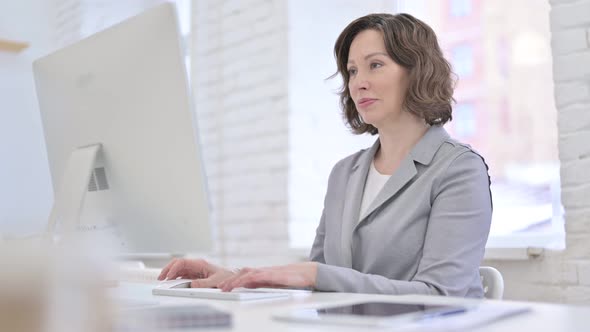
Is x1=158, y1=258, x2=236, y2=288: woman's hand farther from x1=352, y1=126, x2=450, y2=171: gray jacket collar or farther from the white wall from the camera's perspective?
x1=352, y1=126, x2=450, y2=171: gray jacket collar

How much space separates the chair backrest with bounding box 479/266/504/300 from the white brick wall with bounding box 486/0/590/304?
0.52 metres

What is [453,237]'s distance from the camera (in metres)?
1.38

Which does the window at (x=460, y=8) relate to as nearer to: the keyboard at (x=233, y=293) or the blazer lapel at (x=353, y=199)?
the blazer lapel at (x=353, y=199)

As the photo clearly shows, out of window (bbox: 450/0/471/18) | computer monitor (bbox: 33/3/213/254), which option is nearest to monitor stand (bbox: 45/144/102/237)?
computer monitor (bbox: 33/3/213/254)

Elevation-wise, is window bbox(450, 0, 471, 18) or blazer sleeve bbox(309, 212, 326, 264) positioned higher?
window bbox(450, 0, 471, 18)

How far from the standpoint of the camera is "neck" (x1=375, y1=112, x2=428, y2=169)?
5.64ft

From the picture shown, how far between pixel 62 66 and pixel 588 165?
4.57 feet

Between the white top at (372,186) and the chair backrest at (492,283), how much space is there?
33cm

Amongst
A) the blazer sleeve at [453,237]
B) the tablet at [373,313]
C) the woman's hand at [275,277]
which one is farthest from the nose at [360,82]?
the tablet at [373,313]

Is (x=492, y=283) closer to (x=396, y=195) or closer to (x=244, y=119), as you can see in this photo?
(x=396, y=195)

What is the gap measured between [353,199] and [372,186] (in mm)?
78

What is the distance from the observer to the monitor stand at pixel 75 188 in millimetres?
1418

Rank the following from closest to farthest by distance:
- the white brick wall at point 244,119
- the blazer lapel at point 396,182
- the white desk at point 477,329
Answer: the white desk at point 477,329 → the blazer lapel at point 396,182 → the white brick wall at point 244,119

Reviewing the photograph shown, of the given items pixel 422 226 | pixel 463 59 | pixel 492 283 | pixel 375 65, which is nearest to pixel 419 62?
pixel 375 65
